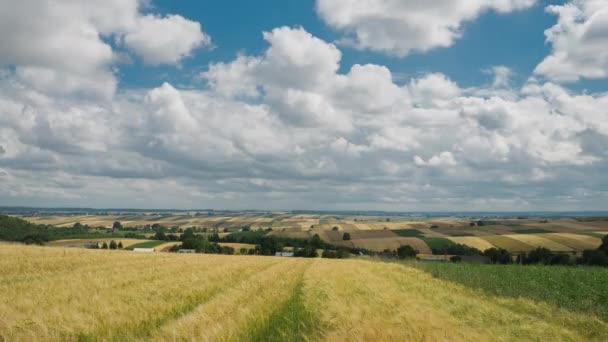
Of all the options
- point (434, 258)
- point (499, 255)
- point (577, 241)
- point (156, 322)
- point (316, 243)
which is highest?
point (156, 322)

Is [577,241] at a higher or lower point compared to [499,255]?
higher

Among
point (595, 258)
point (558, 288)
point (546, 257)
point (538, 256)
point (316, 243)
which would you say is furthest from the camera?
point (316, 243)

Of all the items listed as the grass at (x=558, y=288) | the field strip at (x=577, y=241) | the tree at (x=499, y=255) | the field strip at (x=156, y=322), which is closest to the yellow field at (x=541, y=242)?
the field strip at (x=577, y=241)

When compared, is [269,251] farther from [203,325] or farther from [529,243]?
[203,325]

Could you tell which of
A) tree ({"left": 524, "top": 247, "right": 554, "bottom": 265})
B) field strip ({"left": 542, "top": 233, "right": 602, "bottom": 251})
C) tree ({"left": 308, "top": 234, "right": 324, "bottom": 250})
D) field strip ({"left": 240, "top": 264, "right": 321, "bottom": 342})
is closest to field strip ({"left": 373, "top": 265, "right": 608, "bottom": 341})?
field strip ({"left": 240, "top": 264, "right": 321, "bottom": 342})

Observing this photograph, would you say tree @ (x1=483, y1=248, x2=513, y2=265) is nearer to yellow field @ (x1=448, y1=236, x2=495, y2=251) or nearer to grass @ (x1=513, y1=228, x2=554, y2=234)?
yellow field @ (x1=448, y1=236, x2=495, y2=251)

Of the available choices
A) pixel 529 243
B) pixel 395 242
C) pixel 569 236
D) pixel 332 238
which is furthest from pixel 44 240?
pixel 569 236

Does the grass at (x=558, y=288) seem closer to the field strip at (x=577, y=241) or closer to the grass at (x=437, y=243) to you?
the field strip at (x=577, y=241)

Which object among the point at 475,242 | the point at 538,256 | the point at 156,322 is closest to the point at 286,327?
the point at 156,322

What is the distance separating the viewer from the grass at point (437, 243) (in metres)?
79.1

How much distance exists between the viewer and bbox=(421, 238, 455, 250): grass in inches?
3115

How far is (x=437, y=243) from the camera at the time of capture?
274 feet

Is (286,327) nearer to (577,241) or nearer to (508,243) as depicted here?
(577,241)

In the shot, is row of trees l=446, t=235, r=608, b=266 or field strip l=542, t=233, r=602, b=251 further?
field strip l=542, t=233, r=602, b=251
